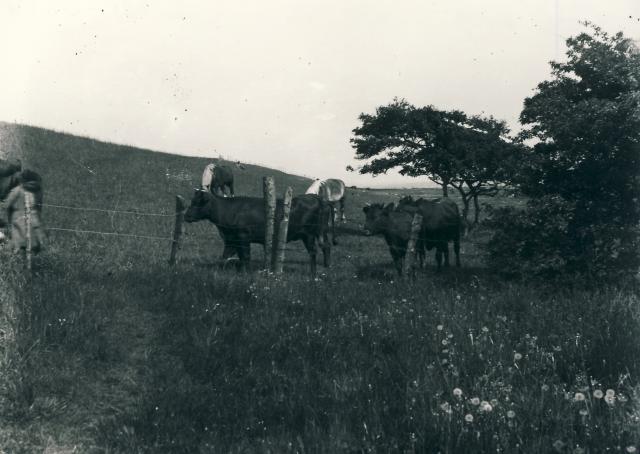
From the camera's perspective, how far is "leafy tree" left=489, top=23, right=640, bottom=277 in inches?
412

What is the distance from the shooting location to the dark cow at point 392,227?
14500 mm

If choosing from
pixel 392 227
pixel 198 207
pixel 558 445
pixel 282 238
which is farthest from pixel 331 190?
pixel 558 445

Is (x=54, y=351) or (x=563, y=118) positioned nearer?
(x=54, y=351)

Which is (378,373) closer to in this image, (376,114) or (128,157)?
(376,114)

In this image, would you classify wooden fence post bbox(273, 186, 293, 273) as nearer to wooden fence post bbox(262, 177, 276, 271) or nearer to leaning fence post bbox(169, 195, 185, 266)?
wooden fence post bbox(262, 177, 276, 271)

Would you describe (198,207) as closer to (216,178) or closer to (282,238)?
(282,238)

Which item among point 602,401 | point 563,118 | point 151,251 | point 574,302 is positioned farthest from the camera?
point 151,251

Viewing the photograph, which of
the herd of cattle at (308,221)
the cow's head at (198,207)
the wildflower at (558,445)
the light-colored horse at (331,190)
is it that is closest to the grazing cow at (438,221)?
the herd of cattle at (308,221)

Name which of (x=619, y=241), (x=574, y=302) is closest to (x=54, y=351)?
(x=574, y=302)

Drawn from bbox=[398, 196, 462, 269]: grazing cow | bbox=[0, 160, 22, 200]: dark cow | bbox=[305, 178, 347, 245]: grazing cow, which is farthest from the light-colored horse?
bbox=[0, 160, 22, 200]: dark cow

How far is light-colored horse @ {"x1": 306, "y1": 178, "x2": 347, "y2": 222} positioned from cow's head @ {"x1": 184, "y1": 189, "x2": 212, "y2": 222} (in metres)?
14.9

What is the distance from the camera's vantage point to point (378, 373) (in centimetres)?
550

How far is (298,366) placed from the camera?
5.84m

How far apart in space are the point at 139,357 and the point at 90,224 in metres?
13.0
